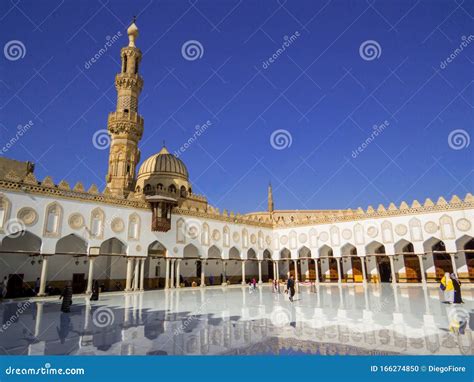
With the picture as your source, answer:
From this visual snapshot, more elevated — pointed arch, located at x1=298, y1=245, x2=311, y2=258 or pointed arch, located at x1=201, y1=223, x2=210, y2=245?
pointed arch, located at x1=201, y1=223, x2=210, y2=245

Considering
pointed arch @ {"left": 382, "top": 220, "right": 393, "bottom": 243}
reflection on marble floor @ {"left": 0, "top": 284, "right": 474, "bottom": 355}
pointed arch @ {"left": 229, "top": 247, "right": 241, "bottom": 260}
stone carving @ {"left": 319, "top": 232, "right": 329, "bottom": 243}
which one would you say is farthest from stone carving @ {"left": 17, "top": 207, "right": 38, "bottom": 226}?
pointed arch @ {"left": 382, "top": 220, "right": 393, "bottom": 243}

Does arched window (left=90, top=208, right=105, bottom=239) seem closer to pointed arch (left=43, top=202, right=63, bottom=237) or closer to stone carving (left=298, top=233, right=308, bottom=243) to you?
pointed arch (left=43, top=202, right=63, bottom=237)

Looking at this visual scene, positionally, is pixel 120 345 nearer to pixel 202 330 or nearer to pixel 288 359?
pixel 202 330

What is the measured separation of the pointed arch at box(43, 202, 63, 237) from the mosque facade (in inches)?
2.2

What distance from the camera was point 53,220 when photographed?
778 inches

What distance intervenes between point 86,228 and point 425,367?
20318mm

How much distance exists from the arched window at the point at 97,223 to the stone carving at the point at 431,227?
81.2 ft

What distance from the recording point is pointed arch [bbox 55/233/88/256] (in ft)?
72.5

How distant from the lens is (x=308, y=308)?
1223cm

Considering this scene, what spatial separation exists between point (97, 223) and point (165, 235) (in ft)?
18.3

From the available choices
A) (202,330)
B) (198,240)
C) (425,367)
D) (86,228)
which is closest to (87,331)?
(202,330)

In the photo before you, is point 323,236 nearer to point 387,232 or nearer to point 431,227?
point 387,232

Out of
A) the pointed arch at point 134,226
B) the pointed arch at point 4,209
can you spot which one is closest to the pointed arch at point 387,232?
the pointed arch at point 134,226

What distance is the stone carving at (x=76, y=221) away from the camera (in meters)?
20.5
